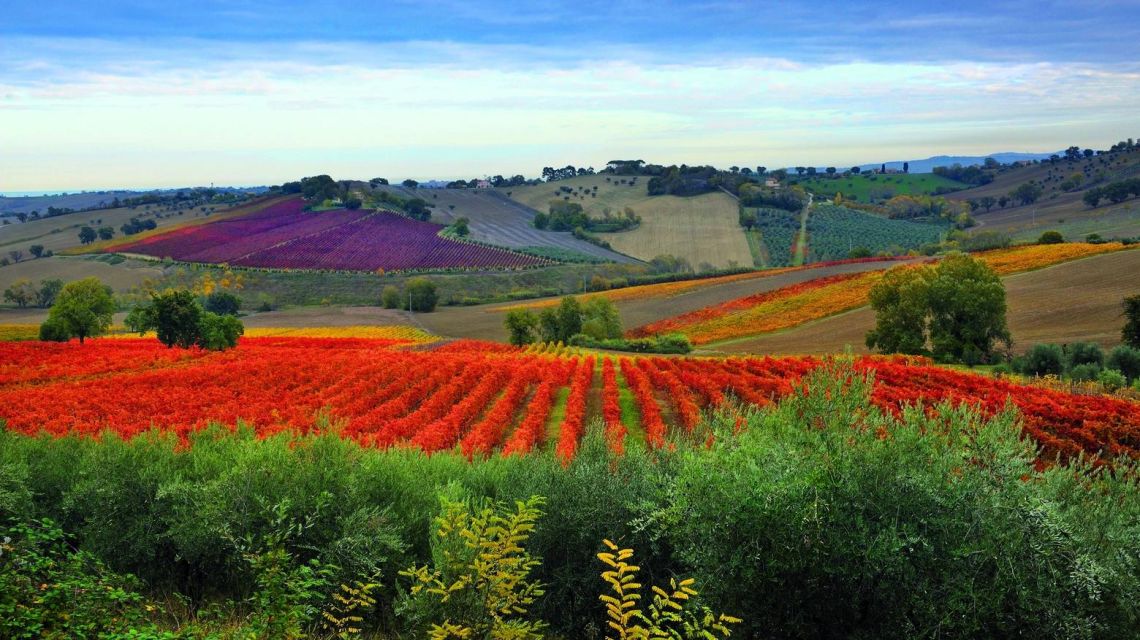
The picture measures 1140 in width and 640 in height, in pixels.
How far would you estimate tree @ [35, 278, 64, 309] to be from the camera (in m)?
98.6

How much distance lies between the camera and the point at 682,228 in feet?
537

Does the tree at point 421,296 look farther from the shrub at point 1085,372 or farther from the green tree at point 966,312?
the shrub at point 1085,372

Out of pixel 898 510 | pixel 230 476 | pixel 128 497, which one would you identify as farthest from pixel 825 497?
pixel 128 497

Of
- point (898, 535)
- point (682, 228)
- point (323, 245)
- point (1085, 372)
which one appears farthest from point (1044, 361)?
point (682, 228)

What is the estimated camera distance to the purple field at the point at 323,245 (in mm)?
121750

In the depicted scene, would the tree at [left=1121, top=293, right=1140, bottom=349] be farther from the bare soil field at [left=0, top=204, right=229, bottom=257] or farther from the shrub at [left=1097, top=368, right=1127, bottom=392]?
the bare soil field at [left=0, top=204, right=229, bottom=257]

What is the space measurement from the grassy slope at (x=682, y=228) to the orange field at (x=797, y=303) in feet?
149

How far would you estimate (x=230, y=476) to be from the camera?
45.2ft

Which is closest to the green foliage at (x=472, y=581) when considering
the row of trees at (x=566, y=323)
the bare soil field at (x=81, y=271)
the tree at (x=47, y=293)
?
the row of trees at (x=566, y=323)

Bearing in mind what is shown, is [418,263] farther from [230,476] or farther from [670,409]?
[230,476]

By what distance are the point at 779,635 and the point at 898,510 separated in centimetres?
236

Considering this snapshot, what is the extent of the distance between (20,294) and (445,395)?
9113 centimetres

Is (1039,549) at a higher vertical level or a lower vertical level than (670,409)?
higher

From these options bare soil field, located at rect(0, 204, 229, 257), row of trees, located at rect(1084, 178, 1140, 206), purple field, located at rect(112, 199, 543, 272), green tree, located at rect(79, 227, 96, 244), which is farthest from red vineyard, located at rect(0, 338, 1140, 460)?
row of trees, located at rect(1084, 178, 1140, 206)
